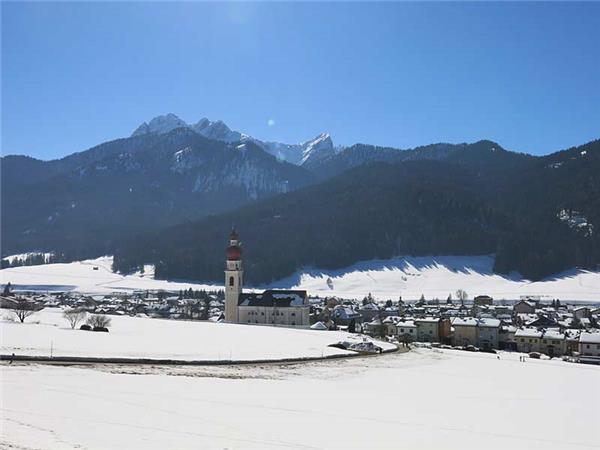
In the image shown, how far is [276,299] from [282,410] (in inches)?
2712

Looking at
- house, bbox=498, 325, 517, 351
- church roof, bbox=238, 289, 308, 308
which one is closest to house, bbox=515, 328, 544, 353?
house, bbox=498, 325, 517, 351

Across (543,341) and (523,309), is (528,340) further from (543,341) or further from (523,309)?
(523,309)

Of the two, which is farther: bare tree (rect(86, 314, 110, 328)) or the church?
the church

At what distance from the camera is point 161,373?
119 ft

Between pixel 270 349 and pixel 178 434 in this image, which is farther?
pixel 270 349

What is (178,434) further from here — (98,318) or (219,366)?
(98,318)

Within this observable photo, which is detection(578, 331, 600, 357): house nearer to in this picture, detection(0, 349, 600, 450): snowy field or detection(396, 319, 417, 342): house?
detection(396, 319, 417, 342): house

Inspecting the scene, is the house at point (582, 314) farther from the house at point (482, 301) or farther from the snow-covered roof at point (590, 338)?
the snow-covered roof at point (590, 338)

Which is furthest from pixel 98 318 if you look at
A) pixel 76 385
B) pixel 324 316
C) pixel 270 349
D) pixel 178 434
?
pixel 324 316

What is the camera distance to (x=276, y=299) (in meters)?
94.1

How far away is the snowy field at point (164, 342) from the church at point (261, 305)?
17625 millimetres

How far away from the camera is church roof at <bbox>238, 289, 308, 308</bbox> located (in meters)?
93.1

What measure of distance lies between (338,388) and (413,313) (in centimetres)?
10419

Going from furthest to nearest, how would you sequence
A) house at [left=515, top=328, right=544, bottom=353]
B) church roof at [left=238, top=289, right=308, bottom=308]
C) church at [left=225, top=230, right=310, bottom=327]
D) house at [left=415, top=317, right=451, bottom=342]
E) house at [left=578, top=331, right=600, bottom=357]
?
house at [left=415, top=317, right=451, bottom=342]
church roof at [left=238, top=289, right=308, bottom=308]
church at [left=225, top=230, right=310, bottom=327]
house at [left=515, top=328, right=544, bottom=353]
house at [left=578, top=331, right=600, bottom=357]
